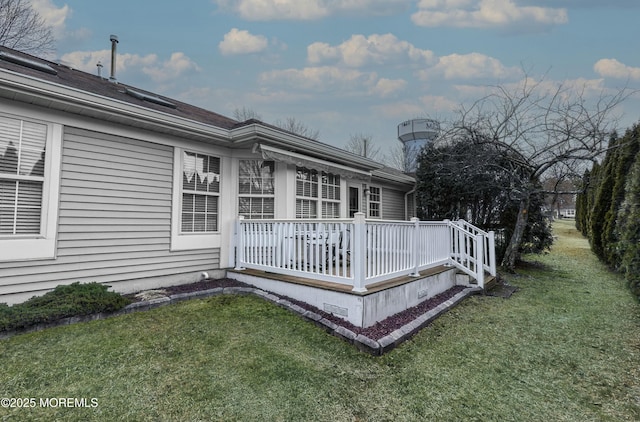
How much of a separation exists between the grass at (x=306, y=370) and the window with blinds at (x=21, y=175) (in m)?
1.47

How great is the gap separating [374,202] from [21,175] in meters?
8.50

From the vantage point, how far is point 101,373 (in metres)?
2.73

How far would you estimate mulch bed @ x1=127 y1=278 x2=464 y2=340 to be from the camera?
375cm

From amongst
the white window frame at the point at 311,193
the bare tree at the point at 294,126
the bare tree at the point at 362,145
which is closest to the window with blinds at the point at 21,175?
the white window frame at the point at 311,193

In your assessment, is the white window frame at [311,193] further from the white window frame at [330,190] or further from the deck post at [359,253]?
the deck post at [359,253]

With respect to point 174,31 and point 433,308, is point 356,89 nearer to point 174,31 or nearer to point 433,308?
point 174,31

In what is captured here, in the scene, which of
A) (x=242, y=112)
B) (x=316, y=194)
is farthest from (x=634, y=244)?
(x=242, y=112)

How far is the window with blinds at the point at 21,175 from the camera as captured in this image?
379 centimetres

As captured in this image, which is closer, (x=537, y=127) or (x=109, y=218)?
(x=109, y=218)

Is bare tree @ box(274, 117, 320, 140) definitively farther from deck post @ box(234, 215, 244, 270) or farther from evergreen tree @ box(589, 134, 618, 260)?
deck post @ box(234, 215, 244, 270)

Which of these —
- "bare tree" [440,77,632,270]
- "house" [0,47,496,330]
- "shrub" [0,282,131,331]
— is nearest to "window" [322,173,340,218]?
"house" [0,47,496,330]

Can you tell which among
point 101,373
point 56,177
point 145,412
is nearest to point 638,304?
point 145,412

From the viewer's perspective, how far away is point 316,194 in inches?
279

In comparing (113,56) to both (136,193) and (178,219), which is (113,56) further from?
(178,219)
